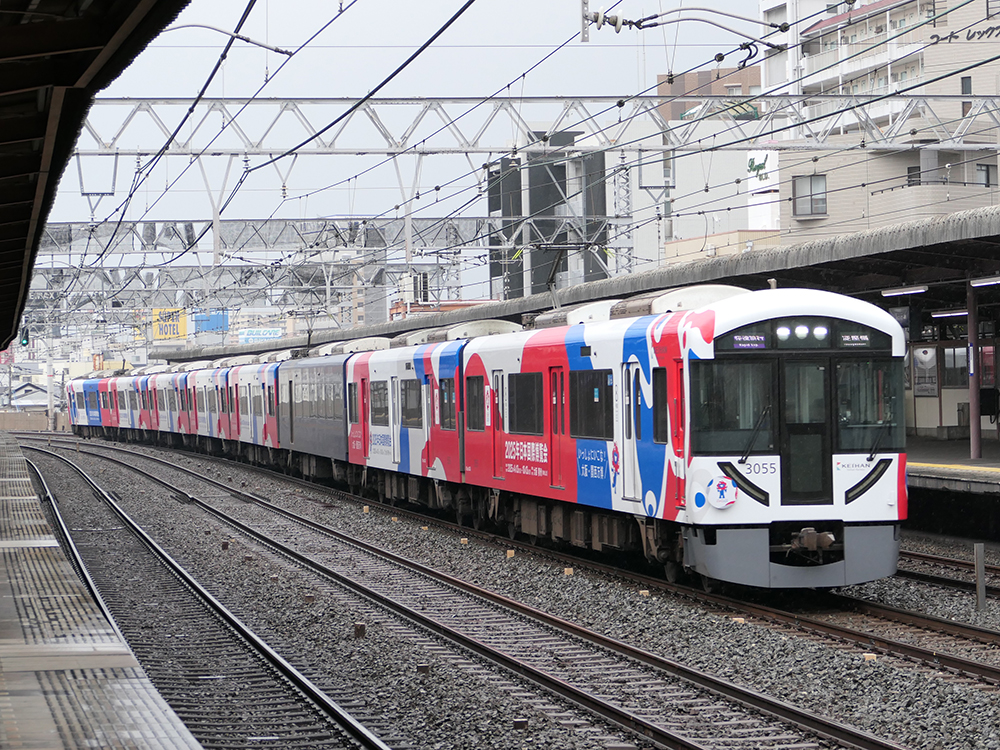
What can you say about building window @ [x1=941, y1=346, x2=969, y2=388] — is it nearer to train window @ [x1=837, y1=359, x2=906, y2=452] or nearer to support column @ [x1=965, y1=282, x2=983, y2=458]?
support column @ [x1=965, y1=282, x2=983, y2=458]

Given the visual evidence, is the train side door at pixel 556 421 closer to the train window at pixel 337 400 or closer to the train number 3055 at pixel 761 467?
the train number 3055 at pixel 761 467

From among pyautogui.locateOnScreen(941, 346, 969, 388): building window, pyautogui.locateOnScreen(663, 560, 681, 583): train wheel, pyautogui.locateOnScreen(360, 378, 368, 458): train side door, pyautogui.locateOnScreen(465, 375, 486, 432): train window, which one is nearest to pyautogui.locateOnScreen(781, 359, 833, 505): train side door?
pyautogui.locateOnScreen(663, 560, 681, 583): train wheel

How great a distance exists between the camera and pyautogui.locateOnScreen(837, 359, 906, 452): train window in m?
11.6

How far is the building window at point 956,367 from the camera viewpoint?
806 inches

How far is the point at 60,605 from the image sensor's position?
11094mm

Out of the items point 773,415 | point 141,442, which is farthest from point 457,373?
point 141,442

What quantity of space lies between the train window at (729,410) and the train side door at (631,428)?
1026mm

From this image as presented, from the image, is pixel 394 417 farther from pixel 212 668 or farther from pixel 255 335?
pixel 255 335

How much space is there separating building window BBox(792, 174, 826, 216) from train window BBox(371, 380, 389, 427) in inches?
1053

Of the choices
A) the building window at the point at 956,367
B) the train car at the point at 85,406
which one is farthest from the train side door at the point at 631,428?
the train car at the point at 85,406

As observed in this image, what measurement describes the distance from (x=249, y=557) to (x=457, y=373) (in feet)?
12.4

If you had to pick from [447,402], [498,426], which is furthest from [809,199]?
[498,426]

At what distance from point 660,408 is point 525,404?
3.69 meters

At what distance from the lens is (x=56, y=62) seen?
619 centimetres
